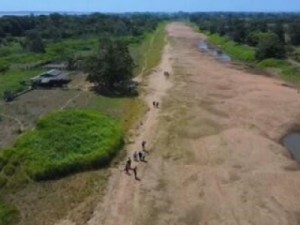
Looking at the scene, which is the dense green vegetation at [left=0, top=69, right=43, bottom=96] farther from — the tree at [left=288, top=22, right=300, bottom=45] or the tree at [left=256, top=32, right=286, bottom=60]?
the tree at [left=288, top=22, right=300, bottom=45]

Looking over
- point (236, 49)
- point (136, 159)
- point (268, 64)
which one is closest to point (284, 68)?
point (268, 64)

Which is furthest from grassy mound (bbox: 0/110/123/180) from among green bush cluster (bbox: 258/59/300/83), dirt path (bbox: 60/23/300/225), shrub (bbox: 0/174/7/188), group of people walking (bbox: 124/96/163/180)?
green bush cluster (bbox: 258/59/300/83)

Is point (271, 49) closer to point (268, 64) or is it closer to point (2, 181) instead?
point (268, 64)

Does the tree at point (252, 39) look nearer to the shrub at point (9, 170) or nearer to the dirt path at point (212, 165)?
the dirt path at point (212, 165)

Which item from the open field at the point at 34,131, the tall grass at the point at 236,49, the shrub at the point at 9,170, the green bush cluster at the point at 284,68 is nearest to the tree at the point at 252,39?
the tall grass at the point at 236,49

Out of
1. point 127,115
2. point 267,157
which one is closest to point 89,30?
point 127,115
